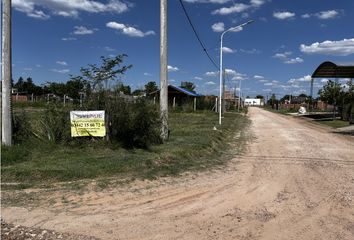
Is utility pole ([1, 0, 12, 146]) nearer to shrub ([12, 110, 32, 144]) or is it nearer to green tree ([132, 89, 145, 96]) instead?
shrub ([12, 110, 32, 144])

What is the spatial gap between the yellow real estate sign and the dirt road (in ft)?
13.1

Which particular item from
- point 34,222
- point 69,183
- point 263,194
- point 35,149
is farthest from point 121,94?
point 34,222

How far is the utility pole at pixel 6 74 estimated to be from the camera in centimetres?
1177

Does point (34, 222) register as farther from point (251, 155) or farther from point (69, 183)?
point (251, 155)

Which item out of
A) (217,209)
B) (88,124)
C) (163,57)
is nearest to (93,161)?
(88,124)

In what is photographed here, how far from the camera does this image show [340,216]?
6883 mm

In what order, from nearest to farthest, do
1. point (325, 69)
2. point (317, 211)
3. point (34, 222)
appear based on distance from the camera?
point (34, 222) → point (317, 211) → point (325, 69)

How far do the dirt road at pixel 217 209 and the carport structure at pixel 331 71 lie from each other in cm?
3845

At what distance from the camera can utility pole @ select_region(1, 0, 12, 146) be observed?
11766 mm

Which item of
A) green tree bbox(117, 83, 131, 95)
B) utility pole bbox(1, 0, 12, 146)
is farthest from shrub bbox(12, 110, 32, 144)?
green tree bbox(117, 83, 131, 95)

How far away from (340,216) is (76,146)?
8.07 m

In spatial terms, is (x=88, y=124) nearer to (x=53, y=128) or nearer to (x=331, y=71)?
(x=53, y=128)

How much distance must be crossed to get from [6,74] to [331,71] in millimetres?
44626

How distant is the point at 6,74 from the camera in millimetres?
11789
